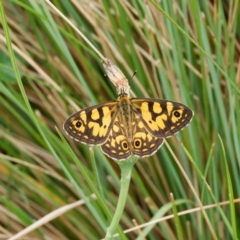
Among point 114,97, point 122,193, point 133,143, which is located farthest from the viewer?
point 114,97

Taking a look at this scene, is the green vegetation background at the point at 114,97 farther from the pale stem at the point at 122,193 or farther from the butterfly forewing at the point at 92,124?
the pale stem at the point at 122,193

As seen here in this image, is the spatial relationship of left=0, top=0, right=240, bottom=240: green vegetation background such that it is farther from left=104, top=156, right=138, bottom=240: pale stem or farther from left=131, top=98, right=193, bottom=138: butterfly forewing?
left=104, top=156, right=138, bottom=240: pale stem

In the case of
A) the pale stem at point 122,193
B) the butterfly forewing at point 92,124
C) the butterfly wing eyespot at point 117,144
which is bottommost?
the pale stem at point 122,193

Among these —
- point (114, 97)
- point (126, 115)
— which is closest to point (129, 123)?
point (126, 115)

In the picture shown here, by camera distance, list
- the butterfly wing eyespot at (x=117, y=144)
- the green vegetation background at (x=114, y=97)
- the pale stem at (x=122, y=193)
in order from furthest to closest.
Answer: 1. the green vegetation background at (x=114, y=97)
2. the butterfly wing eyespot at (x=117, y=144)
3. the pale stem at (x=122, y=193)

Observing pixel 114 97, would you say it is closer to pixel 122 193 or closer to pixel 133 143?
pixel 133 143

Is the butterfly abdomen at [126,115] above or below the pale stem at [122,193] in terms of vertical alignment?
above

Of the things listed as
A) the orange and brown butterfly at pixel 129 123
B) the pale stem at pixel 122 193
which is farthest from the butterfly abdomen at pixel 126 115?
the pale stem at pixel 122 193
